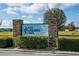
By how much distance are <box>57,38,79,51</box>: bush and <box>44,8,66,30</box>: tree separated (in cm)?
61

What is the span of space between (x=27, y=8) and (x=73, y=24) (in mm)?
2072

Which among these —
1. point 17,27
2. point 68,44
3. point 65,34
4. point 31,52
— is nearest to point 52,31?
point 65,34

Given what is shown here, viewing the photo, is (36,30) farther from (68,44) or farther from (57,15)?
(68,44)

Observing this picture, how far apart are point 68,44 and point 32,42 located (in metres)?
1.58

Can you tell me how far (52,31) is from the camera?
44.7 feet

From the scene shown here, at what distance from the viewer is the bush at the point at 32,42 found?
1317cm

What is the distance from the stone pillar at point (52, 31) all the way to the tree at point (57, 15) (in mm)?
193

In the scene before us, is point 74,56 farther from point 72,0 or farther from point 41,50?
point 72,0

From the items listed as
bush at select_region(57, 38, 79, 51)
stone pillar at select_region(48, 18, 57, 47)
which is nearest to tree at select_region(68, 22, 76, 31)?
bush at select_region(57, 38, 79, 51)

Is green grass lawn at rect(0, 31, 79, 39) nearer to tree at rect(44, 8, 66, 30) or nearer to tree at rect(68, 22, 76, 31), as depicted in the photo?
tree at rect(68, 22, 76, 31)

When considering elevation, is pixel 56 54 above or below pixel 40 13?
below

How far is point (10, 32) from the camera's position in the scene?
43.3 feet

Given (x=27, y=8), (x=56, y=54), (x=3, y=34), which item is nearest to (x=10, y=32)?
(x=3, y=34)

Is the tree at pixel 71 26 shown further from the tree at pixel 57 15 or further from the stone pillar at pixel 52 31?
the stone pillar at pixel 52 31
